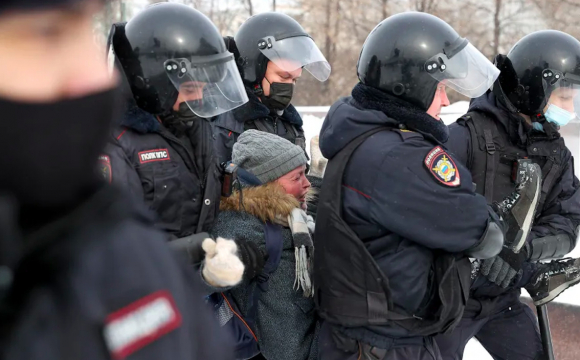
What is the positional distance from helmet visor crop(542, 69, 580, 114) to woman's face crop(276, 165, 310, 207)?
1.56 m

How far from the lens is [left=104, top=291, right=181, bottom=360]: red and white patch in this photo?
0.86m

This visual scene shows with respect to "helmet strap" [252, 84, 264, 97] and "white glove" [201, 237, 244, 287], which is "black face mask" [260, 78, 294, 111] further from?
"white glove" [201, 237, 244, 287]

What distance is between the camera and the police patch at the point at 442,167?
2.43 metres

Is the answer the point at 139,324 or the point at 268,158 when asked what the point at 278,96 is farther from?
the point at 139,324

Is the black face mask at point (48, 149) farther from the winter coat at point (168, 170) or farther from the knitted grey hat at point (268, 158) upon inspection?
the knitted grey hat at point (268, 158)

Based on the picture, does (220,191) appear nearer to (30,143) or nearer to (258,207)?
(258,207)

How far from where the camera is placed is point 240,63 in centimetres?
472

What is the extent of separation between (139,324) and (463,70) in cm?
236

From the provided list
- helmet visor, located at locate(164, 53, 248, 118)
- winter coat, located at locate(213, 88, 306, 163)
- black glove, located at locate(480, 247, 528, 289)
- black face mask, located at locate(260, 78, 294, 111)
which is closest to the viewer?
helmet visor, located at locate(164, 53, 248, 118)

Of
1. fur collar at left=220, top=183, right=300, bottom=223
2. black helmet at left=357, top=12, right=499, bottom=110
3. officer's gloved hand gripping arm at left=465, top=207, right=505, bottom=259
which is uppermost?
black helmet at left=357, top=12, right=499, bottom=110

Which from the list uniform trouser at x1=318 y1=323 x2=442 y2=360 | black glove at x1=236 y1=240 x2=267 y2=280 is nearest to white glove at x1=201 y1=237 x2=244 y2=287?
black glove at x1=236 y1=240 x2=267 y2=280

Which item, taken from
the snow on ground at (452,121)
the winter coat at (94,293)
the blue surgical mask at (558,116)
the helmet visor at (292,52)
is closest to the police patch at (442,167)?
the blue surgical mask at (558,116)

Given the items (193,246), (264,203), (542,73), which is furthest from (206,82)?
(542,73)

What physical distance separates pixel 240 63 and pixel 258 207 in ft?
7.00
